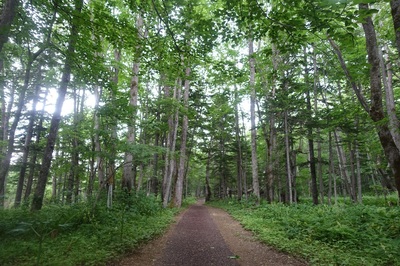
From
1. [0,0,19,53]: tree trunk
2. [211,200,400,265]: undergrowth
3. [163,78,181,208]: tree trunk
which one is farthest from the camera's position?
[163,78,181,208]: tree trunk

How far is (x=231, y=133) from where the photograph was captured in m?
25.3

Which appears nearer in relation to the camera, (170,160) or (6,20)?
(6,20)

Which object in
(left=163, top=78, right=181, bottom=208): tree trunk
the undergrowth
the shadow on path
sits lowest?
the shadow on path

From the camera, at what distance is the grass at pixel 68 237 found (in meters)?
4.29

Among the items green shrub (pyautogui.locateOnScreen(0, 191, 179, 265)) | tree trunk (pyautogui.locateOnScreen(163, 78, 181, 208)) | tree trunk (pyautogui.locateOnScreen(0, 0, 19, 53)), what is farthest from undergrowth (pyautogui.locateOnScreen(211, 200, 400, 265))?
tree trunk (pyautogui.locateOnScreen(0, 0, 19, 53))

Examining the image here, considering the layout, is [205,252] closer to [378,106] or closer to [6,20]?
[378,106]

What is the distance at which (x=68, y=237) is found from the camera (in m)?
5.67

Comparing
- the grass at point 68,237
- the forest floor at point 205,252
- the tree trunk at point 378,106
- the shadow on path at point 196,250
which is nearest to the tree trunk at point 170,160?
the grass at point 68,237

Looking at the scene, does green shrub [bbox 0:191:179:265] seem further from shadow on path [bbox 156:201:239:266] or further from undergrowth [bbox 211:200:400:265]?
undergrowth [bbox 211:200:400:265]

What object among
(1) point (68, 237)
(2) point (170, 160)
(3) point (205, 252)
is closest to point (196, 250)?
(3) point (205, 252)

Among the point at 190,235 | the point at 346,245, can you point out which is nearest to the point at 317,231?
the point at 346,245

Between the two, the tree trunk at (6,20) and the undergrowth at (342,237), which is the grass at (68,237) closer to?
the tree trunk at (6,20)

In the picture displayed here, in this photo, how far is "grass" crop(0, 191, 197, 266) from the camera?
4.29 m

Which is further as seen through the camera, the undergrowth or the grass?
the undergrowth
